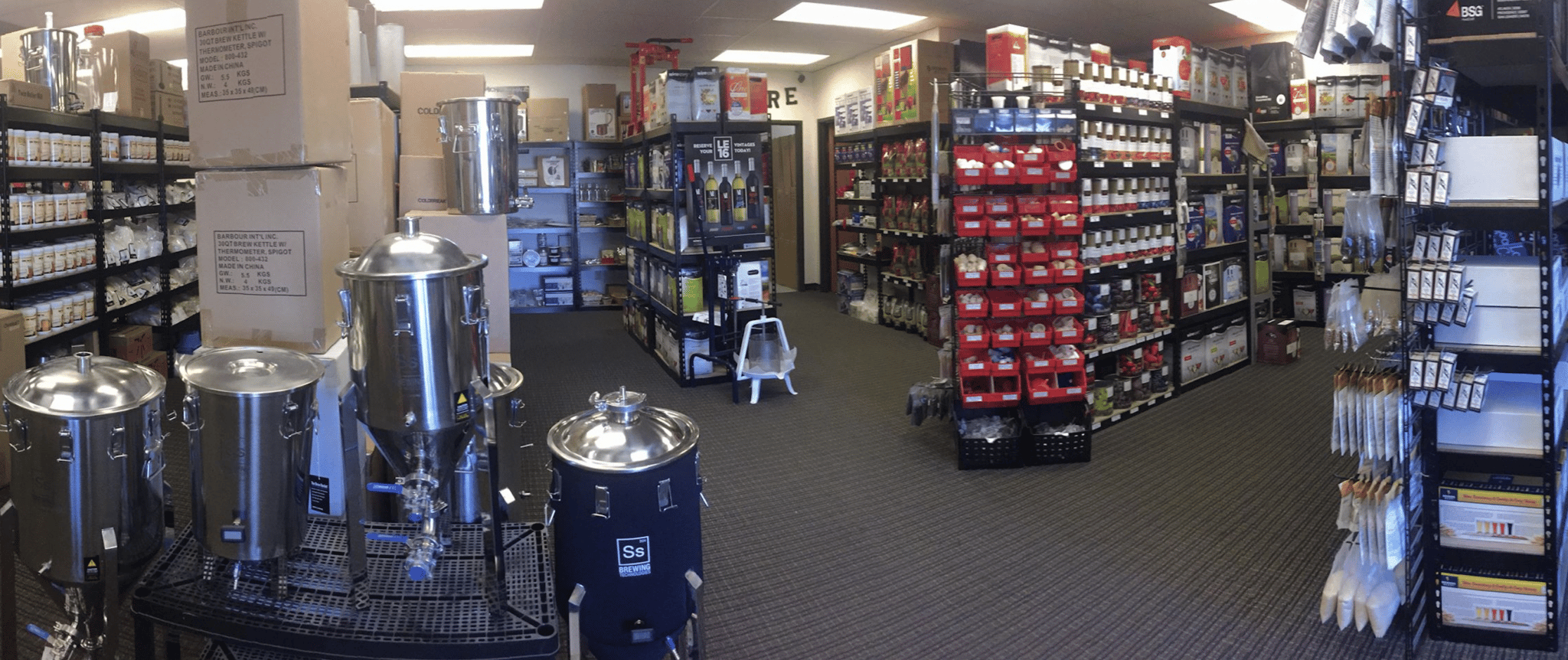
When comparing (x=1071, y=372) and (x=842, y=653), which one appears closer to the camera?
(x=842, y=653)

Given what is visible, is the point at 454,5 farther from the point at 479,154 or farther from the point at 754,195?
the point at 479,154

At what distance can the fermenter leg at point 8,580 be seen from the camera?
243 cm

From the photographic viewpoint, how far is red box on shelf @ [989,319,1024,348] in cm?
503

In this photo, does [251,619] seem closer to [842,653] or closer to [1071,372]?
[842,653]

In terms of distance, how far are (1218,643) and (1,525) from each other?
3.25 meters

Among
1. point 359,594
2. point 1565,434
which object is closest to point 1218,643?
point 1565,434

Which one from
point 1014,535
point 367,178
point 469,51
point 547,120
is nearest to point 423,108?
point 367,178

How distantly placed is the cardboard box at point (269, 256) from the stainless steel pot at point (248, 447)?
0.56 meters

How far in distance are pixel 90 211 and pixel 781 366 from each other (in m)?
4.34

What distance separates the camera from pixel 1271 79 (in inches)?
336

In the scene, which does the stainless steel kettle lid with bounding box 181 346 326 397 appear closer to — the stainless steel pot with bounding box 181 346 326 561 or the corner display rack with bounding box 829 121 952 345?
the stainless steel pot with bounding box 181 346 326 561

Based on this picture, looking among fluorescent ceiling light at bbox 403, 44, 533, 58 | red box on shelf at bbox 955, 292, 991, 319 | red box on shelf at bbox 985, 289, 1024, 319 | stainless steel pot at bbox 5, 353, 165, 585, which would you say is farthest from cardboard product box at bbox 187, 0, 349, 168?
fluorescent ceiling light at bbox 403, 44, 533, 58

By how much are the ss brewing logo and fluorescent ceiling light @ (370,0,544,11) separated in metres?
6.62

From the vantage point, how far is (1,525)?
243 centimetres
